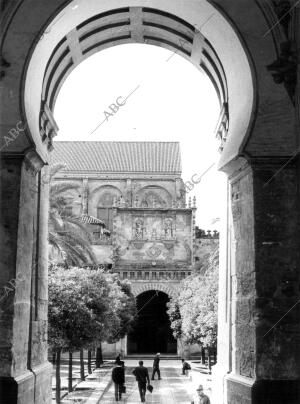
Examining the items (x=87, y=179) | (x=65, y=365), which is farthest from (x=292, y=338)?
(x=87, y=179)

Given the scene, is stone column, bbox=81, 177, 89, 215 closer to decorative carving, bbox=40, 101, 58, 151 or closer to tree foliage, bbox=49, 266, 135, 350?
tree foliage, bbox=49, 266, 135, 350

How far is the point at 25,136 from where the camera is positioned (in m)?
8.24

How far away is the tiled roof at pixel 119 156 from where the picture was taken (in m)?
61.7

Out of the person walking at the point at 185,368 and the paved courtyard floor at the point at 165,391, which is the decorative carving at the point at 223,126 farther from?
the person walking at the point at 185,368

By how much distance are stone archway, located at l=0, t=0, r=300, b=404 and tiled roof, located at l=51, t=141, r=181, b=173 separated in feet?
170

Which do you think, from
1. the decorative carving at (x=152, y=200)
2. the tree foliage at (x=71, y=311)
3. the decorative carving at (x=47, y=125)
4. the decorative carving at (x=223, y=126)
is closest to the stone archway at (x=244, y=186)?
the decorative carving at (x=47, y=125)

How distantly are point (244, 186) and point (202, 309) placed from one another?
17.8m

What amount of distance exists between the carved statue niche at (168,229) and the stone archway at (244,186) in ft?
133

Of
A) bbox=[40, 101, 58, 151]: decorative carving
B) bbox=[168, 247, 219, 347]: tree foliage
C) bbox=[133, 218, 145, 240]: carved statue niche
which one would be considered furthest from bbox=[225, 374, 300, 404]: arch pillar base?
bbox=[133, 218, 145, 240]: carved statue niche

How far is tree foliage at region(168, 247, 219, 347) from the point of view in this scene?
78.9 feet

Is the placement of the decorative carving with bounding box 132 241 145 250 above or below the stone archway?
above

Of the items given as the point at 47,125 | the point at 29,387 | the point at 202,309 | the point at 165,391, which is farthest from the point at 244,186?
the point at 165,391

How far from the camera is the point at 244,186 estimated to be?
8.84 metres

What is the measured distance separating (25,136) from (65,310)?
11986mm
